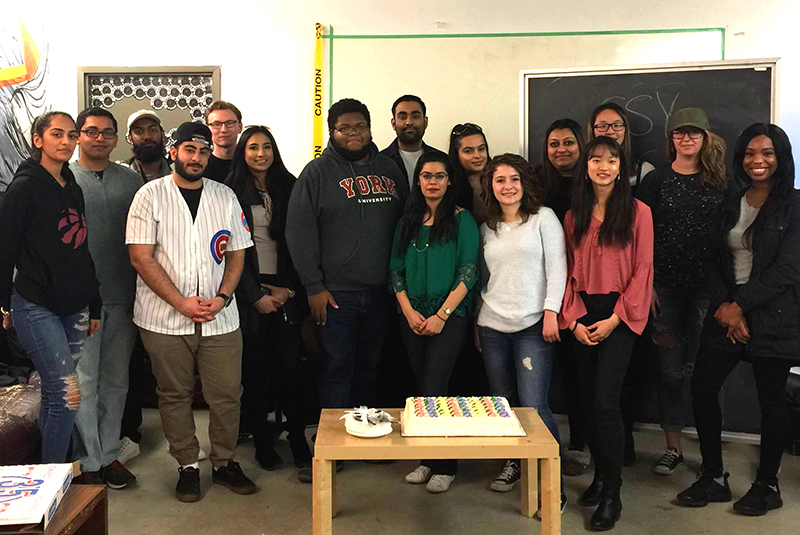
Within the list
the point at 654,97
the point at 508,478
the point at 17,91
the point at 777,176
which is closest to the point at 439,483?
the point at 508,478

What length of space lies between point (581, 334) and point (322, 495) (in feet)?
3.79

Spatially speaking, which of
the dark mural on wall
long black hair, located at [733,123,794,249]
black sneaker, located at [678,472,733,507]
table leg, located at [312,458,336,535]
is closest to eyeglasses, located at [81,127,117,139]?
the dark mural on wall

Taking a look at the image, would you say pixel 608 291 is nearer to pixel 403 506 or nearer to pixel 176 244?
pixel 403 506

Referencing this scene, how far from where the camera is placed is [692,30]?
14.7 ft

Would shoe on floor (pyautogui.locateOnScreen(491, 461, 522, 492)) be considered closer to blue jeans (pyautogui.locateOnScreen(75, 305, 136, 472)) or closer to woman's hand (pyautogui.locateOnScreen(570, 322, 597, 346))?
woman's hand (pyautogui.locateOnScreen(570, 322, 597, 346))

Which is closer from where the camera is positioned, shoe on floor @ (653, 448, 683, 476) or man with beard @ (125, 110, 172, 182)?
shoe on floor @ (653, 448, 683, 476)

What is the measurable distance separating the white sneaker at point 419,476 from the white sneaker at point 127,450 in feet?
4.42

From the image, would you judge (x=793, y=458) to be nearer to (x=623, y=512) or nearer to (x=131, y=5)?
(x=623, y=512)

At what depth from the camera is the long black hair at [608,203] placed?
8.41ft

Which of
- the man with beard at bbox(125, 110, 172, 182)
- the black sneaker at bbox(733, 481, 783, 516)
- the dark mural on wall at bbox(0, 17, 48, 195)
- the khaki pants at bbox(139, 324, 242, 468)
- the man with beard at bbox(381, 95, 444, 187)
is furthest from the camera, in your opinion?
the dark mural on wall at bbox(0, 17, 48, 195)

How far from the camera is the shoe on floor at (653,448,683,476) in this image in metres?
3.10

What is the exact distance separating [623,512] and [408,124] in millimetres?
2060

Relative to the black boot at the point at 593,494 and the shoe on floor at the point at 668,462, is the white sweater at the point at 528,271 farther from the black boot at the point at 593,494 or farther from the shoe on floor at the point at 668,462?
the shoe on floor at the point at 668,462

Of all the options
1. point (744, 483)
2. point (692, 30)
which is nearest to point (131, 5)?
point (692, 30)
